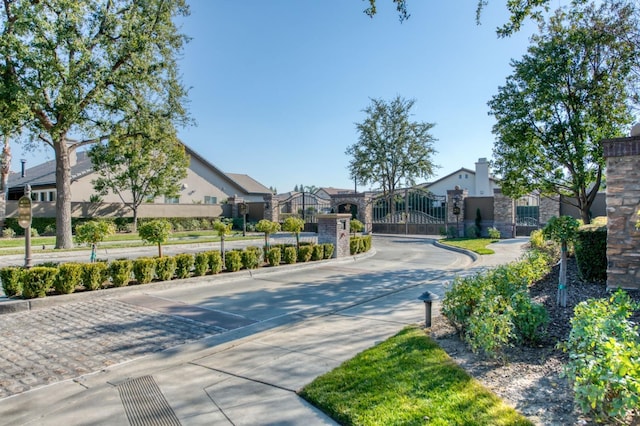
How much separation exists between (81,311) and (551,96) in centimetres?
1232

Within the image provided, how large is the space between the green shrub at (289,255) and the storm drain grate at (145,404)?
8.18 meters

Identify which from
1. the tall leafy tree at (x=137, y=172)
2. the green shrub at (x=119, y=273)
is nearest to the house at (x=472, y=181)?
the tall leafy tree at (x=137, y=172)

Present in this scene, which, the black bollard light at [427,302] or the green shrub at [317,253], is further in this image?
the green shrub at [317,253]

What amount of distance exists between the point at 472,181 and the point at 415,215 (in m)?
15.2

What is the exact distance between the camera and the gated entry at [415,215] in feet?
94.7

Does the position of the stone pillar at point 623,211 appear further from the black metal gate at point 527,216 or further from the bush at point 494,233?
the black metal gate at point 527,216

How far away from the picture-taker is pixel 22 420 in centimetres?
361

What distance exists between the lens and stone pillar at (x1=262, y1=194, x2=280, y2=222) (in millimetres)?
Answer: 29875

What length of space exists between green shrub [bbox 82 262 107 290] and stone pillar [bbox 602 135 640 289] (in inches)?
371

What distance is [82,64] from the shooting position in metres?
14.7

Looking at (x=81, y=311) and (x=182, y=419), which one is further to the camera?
(x=81, y=311)

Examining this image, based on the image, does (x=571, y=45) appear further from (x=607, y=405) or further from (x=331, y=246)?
(x=607, y=405)

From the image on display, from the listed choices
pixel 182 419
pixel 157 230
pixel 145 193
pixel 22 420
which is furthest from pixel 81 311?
pixel 145 193

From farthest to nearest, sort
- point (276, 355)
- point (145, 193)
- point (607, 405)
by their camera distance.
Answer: point (145, 193) → point (276, 355) → point (607, 405)
